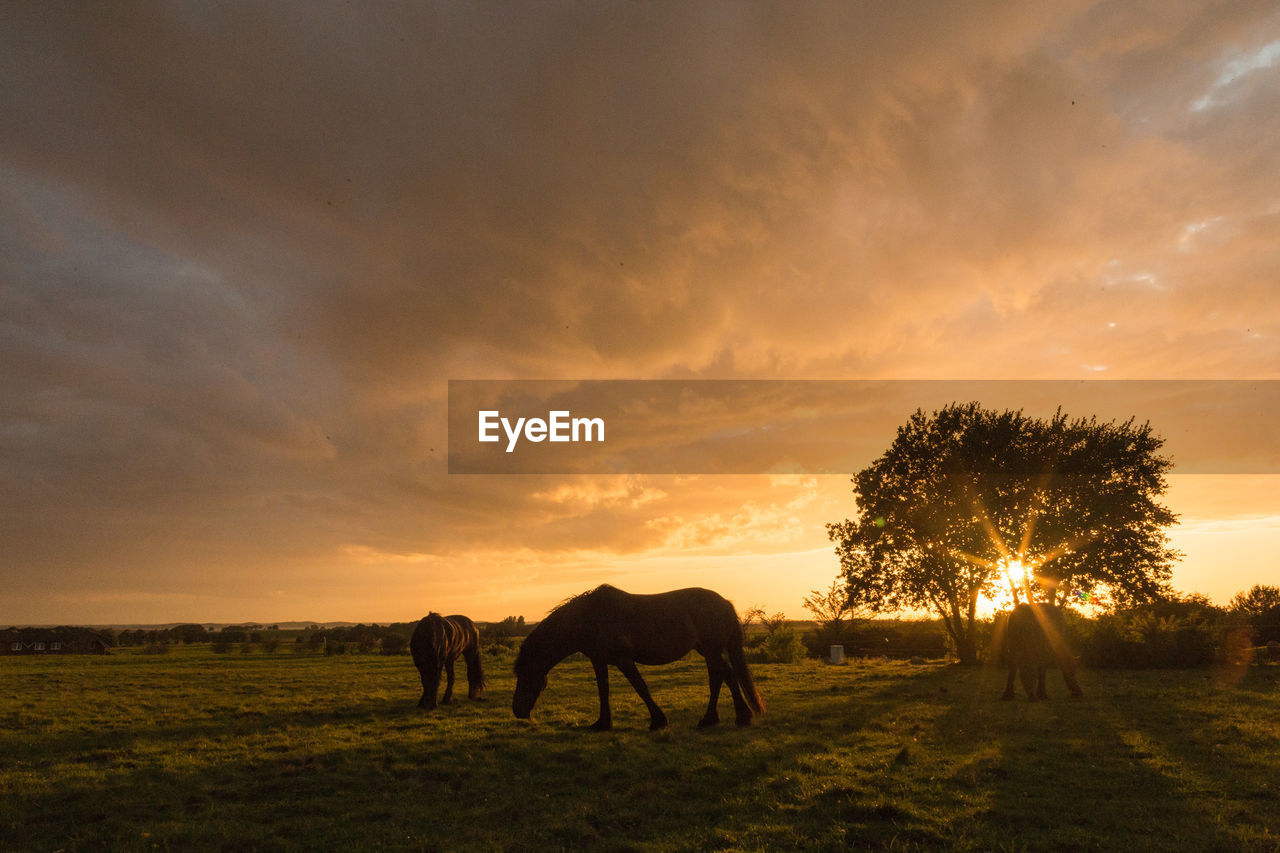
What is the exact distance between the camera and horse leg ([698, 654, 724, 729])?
570 inches

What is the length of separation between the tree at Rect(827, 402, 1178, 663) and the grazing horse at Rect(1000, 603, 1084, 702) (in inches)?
454

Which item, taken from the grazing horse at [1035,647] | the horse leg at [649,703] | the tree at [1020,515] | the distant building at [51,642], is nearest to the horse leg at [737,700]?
the horse leg at [649,703]

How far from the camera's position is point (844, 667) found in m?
31.8

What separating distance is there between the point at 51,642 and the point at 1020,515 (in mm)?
98625

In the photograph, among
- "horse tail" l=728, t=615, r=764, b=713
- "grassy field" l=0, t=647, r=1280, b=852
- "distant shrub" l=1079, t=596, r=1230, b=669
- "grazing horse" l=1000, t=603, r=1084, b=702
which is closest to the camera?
"grassy field" l=0, t=647, r=1280, b=852

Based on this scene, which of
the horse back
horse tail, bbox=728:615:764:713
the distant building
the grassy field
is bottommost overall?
the distant building

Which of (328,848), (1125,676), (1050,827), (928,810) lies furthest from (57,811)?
(1125,676)

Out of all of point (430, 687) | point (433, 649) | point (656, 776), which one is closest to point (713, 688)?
point (656, 776)

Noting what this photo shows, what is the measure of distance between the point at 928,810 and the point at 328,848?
755 centimetres

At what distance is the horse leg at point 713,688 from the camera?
14477 millimetres

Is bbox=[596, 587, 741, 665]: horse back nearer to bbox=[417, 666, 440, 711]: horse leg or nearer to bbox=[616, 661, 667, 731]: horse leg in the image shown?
bbox=[616, 661, 667, 731]: horse leg

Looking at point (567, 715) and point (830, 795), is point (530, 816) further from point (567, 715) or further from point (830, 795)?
point (567, 715)

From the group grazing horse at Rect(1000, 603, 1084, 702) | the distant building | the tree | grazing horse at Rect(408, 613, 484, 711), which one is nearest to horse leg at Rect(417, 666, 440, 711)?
grazing horse at Rect(408, 613, 484, 711)

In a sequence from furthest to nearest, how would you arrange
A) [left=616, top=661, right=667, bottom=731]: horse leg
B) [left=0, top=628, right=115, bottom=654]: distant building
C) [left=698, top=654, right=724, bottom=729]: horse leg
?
[left=0, top=628, right=115, bottom=654]: distant building, [left=698, top=654, right=724, bottom=729]: horse leg, [left=616, top=661, right=667, bottom=731]: horse leg
